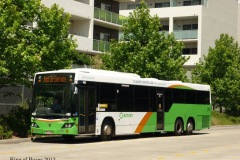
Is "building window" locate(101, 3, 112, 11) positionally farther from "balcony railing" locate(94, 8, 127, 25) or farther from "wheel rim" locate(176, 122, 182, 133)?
"wheel rim" locate(176, 122, 182, 133)

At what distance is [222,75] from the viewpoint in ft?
168

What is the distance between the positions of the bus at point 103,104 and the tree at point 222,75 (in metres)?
20.7

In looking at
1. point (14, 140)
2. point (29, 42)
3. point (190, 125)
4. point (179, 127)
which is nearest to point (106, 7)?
point (190, 125)

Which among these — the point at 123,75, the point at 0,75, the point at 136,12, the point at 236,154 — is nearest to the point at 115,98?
the point at 123,75

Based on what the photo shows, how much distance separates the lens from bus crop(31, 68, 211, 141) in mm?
21627

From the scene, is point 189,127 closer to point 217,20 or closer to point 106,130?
point 106,130

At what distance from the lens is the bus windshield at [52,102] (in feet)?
70.8

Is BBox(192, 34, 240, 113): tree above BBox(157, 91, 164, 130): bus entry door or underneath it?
above

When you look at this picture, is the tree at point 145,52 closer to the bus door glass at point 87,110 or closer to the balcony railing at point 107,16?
the balcony railing at point 107,16

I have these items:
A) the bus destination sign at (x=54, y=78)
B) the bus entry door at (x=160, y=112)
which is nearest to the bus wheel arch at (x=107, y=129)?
the bus destination sign at (x=54, y=78)

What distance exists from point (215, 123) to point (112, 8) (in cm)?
1572

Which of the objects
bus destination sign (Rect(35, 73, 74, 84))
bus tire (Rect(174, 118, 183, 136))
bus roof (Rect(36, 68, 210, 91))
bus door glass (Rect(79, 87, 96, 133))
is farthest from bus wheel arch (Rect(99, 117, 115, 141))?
bus tire (Rect(174, 118, 183, 136))

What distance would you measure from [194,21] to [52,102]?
46999 mm

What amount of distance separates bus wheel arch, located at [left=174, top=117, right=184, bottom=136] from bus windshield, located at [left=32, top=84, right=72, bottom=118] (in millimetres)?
9631
